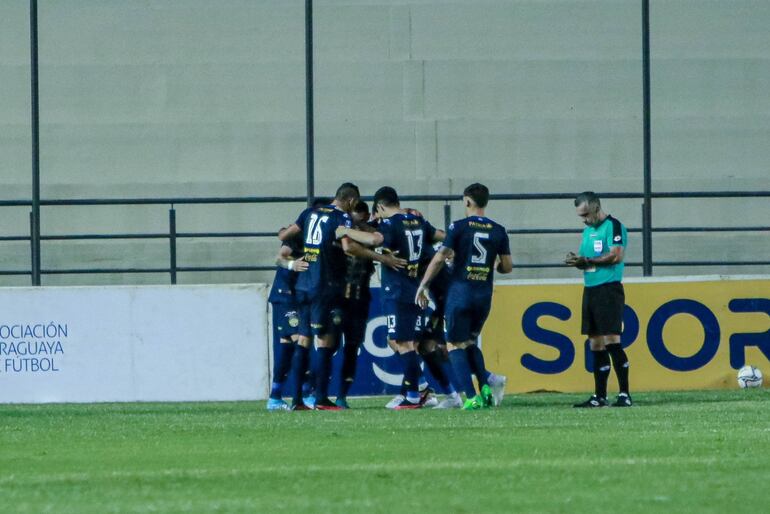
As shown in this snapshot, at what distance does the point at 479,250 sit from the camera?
1269 centimetres

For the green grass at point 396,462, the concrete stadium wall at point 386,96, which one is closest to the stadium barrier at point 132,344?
the green grass at point 396,462

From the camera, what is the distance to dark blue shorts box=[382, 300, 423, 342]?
44.0 feet

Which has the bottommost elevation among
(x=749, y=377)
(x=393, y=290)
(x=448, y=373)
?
(x=749, y=377)

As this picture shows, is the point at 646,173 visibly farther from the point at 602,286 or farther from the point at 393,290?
the point at 393,290

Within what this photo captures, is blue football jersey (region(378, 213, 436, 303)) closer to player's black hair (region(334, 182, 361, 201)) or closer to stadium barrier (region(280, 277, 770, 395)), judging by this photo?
player's black hair (region(334, 182, 361, 201))

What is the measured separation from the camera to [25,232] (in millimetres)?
23844

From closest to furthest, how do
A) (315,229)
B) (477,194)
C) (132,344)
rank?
1. (477,194)
2. (315,229)
3. (132,344)

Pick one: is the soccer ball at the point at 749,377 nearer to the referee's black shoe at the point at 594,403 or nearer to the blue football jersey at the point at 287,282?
the referee's black shoe at the point at 594,403

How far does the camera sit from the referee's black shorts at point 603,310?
1277 centimetres

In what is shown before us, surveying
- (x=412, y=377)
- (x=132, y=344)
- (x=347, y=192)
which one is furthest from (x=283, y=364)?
(x=132, y=344)

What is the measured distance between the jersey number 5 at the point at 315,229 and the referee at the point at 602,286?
6.76 feet

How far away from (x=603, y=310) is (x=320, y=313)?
2.37 meters

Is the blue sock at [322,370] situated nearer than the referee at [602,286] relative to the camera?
No

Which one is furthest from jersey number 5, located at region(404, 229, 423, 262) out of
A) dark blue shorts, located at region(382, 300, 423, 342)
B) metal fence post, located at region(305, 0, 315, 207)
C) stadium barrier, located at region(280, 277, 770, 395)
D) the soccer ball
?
the soccer ball
